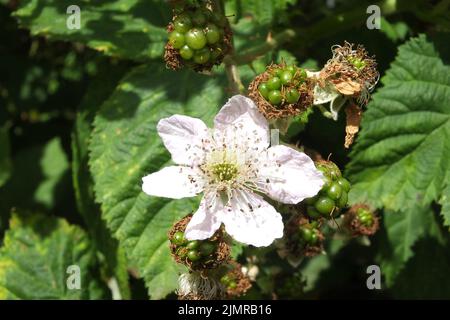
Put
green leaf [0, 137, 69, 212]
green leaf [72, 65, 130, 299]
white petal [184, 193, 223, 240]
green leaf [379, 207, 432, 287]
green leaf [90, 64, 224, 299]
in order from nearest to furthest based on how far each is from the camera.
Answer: white petal [184, 193, 223, 240]
green leaf [90, 64, 224, 299]
green leaf [72, 65, 130, 299]
green leaf [379, 207, 432, 287]
green leaf [0, 137, 69, 212]

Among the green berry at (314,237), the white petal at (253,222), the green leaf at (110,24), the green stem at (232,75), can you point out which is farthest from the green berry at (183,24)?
the green berry at (314,237)

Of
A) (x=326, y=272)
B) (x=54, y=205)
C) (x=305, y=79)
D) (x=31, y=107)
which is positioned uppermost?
(x=305, y=79)

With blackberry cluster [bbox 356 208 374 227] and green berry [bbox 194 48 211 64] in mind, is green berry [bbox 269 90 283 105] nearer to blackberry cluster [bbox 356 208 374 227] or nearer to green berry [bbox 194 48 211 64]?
green berry [bbox 194 48 211 64]

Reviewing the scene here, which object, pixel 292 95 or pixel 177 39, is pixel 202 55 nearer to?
pixel 177 39

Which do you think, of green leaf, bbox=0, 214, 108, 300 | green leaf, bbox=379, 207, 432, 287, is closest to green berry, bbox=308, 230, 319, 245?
green leaf, bbox=379, 207, 432, 287

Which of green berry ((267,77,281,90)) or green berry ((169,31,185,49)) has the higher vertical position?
green berry ((169,31,185,49))

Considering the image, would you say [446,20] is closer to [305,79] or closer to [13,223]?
[305,79]
